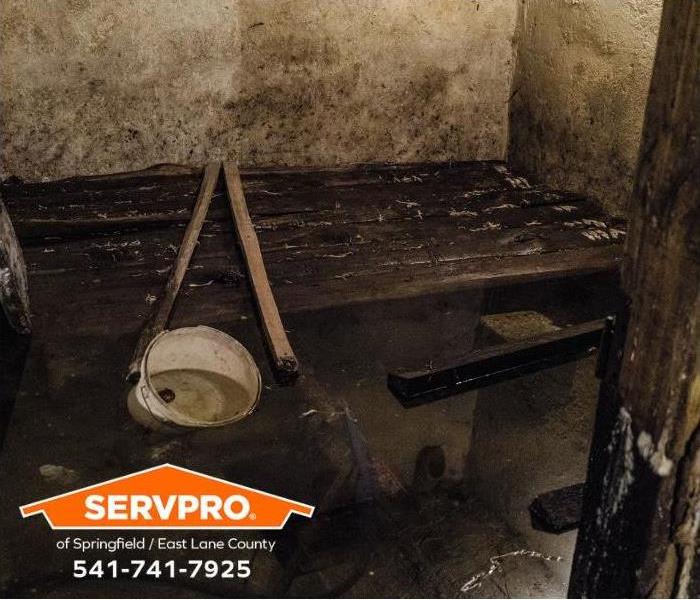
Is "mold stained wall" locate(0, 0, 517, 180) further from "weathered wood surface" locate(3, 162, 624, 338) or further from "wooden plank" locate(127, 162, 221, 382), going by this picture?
"wooden plank" locate(127, 162, 221, 382)

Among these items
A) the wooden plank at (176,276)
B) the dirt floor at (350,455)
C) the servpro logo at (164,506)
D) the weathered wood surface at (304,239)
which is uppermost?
the wooden plank at (176,276)

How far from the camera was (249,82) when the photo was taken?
589 centimetres

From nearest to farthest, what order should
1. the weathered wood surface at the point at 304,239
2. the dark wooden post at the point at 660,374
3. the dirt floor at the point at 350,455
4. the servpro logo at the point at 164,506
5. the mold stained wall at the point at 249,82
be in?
1. the dark wooden post at the point at 660,374
2. the dirt floor at the point at 350,455
3. the servpro logo at the point at 164,506
4. the weathered wood surface at the point at 304,239
5. the mold stained wall at the point at 249,82

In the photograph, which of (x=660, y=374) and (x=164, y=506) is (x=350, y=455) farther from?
(x=660, y=374)

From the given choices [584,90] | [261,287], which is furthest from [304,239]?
[584,90]

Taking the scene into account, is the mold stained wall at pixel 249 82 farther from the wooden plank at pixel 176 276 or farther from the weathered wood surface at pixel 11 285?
the weathered wood surface at pixel 11 285

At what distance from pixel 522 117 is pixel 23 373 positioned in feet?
15.4

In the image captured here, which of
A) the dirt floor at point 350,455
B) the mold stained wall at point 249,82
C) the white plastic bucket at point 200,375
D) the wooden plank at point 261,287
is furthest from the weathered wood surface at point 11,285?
the mold stained wall at point 249,82

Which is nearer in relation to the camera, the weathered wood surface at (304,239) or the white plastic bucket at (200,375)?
the white plastic bucket at (200,375)

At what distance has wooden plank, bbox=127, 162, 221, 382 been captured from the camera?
10.9 ft

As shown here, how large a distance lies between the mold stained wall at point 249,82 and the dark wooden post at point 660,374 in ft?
16.0

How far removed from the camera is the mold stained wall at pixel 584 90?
496cm

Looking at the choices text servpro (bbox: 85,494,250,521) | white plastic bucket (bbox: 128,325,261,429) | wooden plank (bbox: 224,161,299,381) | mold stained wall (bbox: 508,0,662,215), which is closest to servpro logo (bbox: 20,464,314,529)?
text servpro (bbox: 85,494,250,521)

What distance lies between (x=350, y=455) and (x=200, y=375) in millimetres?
743
